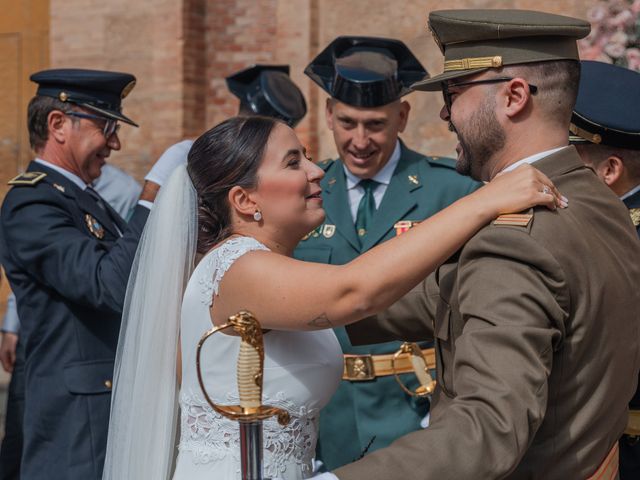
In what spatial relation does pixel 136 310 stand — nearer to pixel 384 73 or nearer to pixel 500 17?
pixel 500 17

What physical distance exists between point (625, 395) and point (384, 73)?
249cm

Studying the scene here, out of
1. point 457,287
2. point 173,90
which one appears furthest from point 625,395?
point 173,90

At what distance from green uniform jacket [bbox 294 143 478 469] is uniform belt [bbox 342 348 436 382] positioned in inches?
0.9

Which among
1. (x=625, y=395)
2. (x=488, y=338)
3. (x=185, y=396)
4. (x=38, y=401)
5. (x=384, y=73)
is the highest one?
(x=384, y=73)

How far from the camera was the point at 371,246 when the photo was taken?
4.18 meters

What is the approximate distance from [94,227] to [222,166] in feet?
5.12

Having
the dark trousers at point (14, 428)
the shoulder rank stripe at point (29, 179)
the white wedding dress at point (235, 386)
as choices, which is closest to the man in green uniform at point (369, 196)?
the shoulder rank stripe at point (29, 179)

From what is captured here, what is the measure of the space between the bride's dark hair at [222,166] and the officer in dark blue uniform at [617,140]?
97 centimetres

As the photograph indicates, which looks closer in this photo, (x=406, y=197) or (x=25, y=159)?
(x=406, y=197)

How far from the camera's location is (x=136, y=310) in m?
3.03

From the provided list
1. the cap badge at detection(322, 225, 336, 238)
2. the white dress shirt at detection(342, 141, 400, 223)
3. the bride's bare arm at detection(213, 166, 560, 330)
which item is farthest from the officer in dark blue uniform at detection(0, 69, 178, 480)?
the bride's bare arm at detection(213, 166, 560, 330)

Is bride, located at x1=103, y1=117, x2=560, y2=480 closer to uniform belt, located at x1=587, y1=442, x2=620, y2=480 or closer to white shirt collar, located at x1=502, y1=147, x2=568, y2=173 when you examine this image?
white shirt collar, located at x1=502, y1=147, x2=568, y2=173

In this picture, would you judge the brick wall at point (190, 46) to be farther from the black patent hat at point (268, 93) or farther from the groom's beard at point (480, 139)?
the groom's beard at point (480, 139)

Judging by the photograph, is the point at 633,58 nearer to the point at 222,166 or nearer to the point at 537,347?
the point at 222,166
